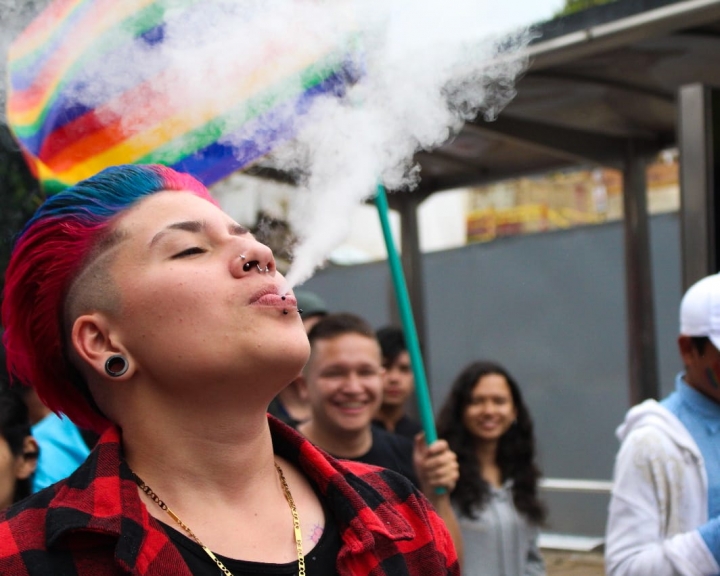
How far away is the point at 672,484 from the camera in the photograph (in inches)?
98.4

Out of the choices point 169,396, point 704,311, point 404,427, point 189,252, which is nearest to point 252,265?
point 189,252

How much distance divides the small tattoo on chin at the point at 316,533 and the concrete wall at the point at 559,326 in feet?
17.3

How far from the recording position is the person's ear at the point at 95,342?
4.45ft

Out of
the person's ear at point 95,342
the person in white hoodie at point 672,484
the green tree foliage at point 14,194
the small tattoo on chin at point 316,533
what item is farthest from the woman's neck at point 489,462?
the person's ear at point 95,342

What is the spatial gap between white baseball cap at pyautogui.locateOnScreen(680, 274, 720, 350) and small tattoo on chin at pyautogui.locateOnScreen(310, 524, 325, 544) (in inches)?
65.0

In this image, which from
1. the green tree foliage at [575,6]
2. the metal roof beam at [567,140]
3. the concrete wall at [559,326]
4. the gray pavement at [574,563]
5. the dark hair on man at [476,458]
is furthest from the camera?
the concrete wall at [559,326]

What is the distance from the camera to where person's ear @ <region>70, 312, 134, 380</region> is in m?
1.36

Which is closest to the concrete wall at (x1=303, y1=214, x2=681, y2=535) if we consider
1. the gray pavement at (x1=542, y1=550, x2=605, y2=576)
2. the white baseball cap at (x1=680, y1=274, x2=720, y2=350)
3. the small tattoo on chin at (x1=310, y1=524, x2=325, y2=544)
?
the gray pavement at (x1=542, y1=550, x2=605, y2=576)

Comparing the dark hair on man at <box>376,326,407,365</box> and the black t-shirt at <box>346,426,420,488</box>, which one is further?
the dark hair on man at <box>376,326,407,365</box>

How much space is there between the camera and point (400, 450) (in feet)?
11.2

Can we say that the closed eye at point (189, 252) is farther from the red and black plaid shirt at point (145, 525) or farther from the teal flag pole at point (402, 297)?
the teal flag pole at point (402, 297)

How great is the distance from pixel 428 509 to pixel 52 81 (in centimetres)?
132

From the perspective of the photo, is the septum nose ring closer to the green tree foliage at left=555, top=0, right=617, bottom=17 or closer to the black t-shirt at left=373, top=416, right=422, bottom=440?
the green tree foliage at left=555, top=0, right=617, bottom=17

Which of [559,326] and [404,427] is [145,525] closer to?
[404,427]
